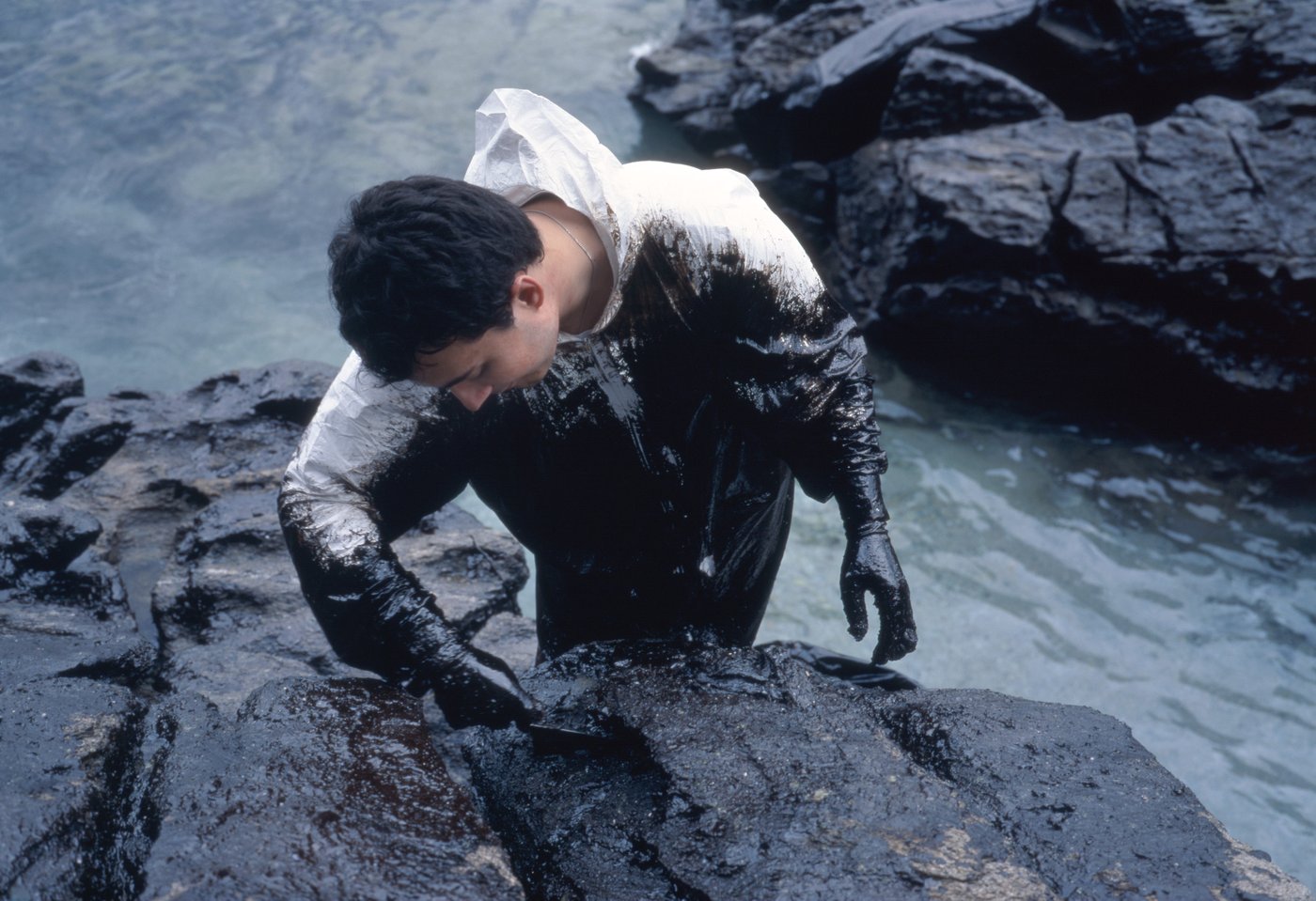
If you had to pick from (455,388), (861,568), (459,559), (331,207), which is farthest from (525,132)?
(331,207)

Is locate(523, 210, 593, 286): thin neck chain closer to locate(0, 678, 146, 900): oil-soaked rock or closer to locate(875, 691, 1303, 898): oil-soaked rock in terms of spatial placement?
locate(875, 691, 1303, 898): oil-soaked rock

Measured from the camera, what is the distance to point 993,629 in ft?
15.5

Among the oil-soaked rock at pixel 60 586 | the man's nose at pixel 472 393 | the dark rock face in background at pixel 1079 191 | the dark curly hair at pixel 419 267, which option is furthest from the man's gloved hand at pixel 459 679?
the dark rock face in background at pixel 1079 191

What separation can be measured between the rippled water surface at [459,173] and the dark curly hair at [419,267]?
3.30 m

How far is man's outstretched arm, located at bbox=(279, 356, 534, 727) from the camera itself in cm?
221

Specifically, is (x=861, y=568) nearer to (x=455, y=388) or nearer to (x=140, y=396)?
(x=455, y=388)

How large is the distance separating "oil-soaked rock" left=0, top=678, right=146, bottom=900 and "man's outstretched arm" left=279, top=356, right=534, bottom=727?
0.48 m

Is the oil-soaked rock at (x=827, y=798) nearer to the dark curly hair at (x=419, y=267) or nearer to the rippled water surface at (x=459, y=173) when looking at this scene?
the dark curly hair at (x=419, y=267)

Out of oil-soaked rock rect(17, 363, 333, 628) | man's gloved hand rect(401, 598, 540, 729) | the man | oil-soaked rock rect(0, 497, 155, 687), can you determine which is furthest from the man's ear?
oil-soaked rock rect(17, 363, 333, 628)

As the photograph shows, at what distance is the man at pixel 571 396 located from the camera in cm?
186

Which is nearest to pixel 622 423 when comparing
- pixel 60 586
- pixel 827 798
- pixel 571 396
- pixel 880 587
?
pixel 571 396

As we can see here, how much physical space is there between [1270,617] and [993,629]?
4.25ft

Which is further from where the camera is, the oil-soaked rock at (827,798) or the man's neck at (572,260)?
the man's neck at (572,260)

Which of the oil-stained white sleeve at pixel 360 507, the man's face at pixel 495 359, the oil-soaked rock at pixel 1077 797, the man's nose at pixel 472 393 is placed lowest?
the oil-soaked rock at pixel 1077 797
